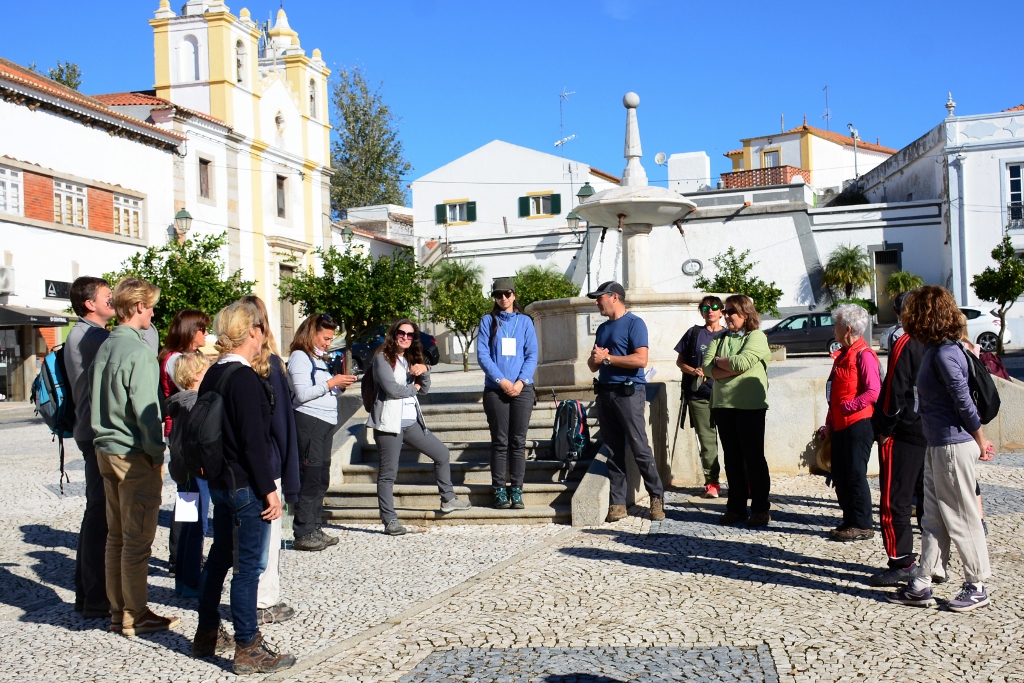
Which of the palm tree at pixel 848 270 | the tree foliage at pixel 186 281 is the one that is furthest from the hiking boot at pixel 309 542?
the palm tree at pixel 848 270

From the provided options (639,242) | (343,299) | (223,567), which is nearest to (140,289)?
(223,567)

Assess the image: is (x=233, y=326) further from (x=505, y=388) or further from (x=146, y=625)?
(x=505, y=388)

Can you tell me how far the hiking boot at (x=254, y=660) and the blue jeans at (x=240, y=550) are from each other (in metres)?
0.04

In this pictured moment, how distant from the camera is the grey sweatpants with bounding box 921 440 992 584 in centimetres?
526

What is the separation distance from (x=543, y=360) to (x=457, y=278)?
30.9 meters

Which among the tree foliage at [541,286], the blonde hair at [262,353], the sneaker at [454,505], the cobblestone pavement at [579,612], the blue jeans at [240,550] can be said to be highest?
the tree foliage at [541,286]

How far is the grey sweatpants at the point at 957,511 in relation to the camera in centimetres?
526

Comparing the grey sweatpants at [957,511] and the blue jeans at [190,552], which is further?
the blue jeans at [190,552]

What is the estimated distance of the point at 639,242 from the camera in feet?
45.5

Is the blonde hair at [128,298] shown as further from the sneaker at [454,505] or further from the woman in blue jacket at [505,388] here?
the sneaker at [454,505]

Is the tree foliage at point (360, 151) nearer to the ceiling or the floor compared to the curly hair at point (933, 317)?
nearer to the ceiling

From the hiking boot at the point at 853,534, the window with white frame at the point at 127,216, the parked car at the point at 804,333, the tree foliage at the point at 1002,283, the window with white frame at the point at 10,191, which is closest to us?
the hiking boot at the point at 853,534

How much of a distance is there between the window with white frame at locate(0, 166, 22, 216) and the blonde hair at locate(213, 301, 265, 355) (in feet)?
83.6

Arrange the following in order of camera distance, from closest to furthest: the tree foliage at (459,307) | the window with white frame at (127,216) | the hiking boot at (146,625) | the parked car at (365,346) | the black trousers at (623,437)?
the hiking boot at (146,625) < the black trousers at (623,437) < the window with white frame at (127,216) < the parked car at (365,346) < the tree foliage at (459,307)
